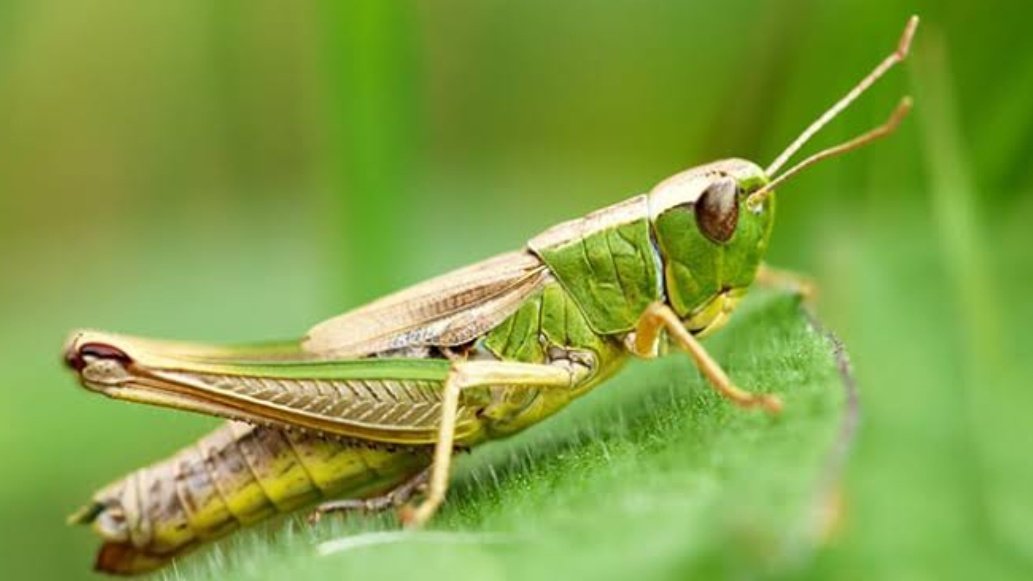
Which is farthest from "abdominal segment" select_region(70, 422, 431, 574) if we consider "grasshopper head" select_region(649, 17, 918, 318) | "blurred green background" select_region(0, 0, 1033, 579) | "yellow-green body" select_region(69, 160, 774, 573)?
"blurred green background" select_region(0, 0, 1033, 579)

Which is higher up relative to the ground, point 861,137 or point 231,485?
point 861,137

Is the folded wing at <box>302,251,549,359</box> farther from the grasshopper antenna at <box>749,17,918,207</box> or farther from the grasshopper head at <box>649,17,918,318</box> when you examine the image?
the grasshopper antenna at <box>749,17,918,207</box>

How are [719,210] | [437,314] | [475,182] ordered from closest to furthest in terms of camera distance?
[719,210], [437,314], [475,182]

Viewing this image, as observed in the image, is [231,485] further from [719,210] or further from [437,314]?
[719,210]

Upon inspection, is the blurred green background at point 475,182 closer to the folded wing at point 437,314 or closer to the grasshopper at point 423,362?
the grasshopper at point 423,362

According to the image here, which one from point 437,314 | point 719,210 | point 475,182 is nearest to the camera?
point 719,210

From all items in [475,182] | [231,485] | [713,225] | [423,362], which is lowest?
[231,485]

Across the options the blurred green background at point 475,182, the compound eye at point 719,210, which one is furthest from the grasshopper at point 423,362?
the blurred green background at point 475,182

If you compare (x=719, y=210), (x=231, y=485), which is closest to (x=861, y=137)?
(x=719, y=210)
